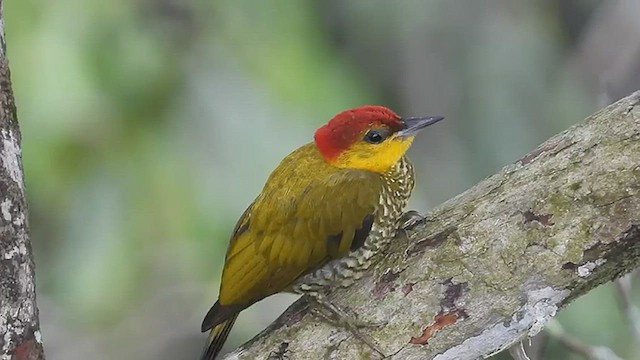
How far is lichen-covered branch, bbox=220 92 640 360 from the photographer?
1625mm

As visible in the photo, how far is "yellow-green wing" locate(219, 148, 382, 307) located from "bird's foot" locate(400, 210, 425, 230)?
2.8 inches

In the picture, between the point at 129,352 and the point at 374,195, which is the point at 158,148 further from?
the point at 374,195

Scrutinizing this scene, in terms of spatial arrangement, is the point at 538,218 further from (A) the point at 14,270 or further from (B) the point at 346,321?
(A) the point at 14,270

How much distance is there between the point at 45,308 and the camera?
10.9 feet

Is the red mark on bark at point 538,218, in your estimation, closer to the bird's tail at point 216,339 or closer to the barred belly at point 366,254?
the barred belly at point 366,254

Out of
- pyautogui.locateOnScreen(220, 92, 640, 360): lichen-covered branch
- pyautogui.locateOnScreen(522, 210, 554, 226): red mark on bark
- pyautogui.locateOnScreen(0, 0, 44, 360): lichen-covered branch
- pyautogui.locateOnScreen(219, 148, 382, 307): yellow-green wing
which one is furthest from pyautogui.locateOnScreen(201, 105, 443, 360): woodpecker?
pyautogui.locateOnScreen(0, 0, 44, 360): lichen-covered branch

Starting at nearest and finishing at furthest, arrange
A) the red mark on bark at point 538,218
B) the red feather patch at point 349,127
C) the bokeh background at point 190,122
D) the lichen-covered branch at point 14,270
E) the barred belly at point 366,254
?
the lichen-covered branch at point 14,270, the red mark on bark at point 538,218, the barred belly at point 366,254, the red feather patch at point 349,127, the bokeh background at point 190,122

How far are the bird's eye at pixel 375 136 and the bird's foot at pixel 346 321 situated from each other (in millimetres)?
467

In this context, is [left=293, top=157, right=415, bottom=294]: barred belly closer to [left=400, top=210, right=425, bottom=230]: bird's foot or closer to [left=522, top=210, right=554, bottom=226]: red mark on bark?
[left=400, top=210, right=425, bottom=230]: bird's foot

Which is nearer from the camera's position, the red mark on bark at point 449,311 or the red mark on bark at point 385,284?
the red mark on bark at point 449,311

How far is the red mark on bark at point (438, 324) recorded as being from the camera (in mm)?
1677

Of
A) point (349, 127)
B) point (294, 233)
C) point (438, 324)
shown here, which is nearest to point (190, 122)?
point (349, 127)

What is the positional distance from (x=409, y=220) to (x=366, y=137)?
244mm

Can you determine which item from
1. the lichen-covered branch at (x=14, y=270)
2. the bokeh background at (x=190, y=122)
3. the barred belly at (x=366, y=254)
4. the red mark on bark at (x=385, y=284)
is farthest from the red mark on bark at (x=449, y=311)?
the bokeh background at (x=190, y=122)
